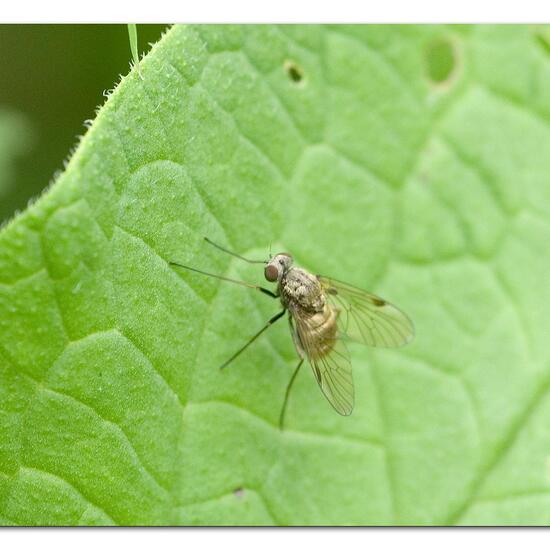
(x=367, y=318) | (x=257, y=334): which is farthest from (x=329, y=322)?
(x=257, y=334)

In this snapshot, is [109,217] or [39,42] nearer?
[109,217]

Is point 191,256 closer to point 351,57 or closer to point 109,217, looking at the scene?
point 109,217

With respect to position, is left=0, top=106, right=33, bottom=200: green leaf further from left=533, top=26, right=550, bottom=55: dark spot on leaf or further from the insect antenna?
left=533, top=26, right=550, bottom=55: dark spot on leaf

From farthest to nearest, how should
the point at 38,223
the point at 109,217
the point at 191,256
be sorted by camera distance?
1. the point at 191,256
2. the point at 109,217
3. the point at 38,223

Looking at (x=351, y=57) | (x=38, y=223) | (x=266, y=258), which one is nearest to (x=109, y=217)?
(x=38, y=223)
